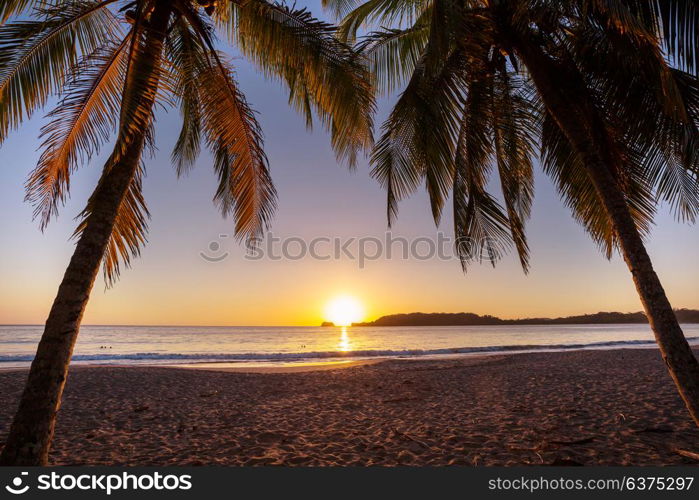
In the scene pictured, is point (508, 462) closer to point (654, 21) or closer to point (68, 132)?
point (654, 21)

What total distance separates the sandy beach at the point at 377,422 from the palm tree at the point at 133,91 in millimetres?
2117

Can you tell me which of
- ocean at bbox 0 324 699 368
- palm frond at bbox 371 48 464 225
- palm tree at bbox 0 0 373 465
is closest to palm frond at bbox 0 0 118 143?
palm tree at bbox 0 0 373 465

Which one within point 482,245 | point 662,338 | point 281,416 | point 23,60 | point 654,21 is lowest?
point 281,416

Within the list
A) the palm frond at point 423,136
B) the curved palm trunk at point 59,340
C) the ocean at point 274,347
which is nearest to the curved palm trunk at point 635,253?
the palm frond at point 423,136

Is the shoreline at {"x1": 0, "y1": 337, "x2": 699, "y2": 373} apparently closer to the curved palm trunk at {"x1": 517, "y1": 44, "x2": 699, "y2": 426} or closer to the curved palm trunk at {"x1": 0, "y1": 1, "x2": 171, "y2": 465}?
the curved palm trunk at {"x1": 0, "y1": 1, "x2": 171, "y2": 465}

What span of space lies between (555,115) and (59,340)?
210 inches

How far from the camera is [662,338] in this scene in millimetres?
3584

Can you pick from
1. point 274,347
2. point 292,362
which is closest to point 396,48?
point 292,362

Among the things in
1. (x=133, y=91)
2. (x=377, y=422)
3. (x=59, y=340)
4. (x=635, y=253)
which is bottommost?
(x=377, y=422)

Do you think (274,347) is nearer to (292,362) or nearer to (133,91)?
(292,362)

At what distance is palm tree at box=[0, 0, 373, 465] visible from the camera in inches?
127

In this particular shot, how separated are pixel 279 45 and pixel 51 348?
360cm

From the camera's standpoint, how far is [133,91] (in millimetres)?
3512

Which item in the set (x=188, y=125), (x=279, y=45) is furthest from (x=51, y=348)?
(x=188, y=125)
